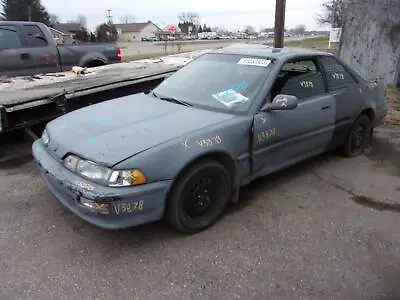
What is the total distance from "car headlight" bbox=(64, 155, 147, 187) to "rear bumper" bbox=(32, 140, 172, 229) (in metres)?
0.04

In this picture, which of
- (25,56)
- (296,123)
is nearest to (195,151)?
(296,123)

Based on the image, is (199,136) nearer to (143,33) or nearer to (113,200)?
(113,200)

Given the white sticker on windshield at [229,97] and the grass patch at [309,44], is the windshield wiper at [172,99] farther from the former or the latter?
the grass patch at [309,44]

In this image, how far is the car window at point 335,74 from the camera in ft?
14.9

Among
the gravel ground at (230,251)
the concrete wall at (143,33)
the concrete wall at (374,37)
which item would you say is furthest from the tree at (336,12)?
the concrete wall at (143,33)

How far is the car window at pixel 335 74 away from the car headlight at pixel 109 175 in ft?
9.04

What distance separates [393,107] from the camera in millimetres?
8117

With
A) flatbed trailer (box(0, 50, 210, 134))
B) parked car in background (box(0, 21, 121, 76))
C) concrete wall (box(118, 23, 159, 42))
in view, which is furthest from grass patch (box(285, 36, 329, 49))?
concrete wall (box(118, 23, 159, 42))

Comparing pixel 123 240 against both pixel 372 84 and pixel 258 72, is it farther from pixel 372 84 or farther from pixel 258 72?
pixel 372 84

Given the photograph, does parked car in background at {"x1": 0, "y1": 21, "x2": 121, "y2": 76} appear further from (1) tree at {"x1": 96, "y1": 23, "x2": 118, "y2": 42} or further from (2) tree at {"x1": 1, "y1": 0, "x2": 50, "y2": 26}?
(2) tree at {"x1": 1, "y1": 0, "x2": 50, "y2": 26}

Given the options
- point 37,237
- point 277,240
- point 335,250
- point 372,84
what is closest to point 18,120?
point 37,237

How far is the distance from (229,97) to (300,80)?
0.96 metres

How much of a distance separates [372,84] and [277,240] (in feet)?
10.1

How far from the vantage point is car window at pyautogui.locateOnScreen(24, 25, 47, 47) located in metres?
7.30
